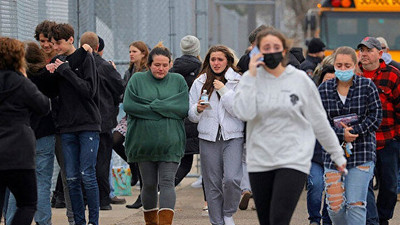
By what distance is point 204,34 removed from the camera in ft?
50.8

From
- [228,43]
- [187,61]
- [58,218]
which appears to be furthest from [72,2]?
[228,43]

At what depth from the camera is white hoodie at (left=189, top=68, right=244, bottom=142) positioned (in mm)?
8984

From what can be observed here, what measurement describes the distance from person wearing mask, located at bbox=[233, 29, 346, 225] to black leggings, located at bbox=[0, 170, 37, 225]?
164 cm

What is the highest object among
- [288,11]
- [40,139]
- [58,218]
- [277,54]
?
[288,11]

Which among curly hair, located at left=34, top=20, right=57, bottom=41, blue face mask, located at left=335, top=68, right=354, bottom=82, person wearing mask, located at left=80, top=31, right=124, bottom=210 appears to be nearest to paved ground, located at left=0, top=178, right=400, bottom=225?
person wearing mask, located at left=80, top=31, right=124, bottom=210

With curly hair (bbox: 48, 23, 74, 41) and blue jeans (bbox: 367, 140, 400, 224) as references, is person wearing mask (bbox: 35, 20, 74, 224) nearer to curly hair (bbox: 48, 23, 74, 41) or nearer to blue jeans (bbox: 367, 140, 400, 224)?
curly hair (bbox: 48, 23, 74, 41)

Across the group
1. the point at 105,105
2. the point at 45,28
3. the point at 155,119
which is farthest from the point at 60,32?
the point at 105,105

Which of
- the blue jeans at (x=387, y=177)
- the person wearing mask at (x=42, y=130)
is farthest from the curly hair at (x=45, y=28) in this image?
the blue jeans at (x=387, y=177)

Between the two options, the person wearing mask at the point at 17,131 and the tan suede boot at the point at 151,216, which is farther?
the tan suede boot at the point at 151,216

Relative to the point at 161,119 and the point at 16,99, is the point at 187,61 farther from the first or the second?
the point at 16,99

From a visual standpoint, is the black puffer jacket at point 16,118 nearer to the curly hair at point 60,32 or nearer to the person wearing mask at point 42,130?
the person wearing mask at point 42,130

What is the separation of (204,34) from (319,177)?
6.32m

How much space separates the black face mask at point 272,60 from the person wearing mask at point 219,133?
2.23 m

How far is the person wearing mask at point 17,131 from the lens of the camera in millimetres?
7328
